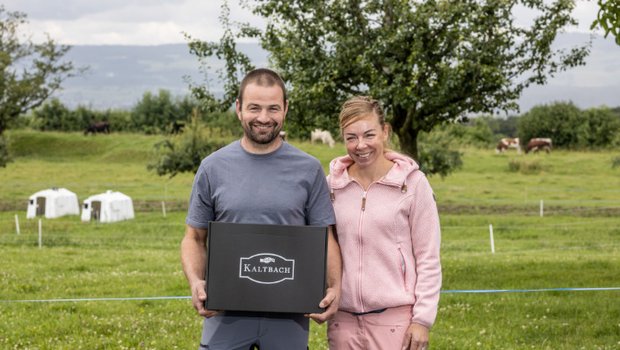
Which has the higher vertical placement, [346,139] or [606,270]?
[346,139]

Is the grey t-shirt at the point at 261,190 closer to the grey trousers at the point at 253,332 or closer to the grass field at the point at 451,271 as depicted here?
the grey trousers at the point at 253,332

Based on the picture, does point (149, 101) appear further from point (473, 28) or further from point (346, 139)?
point (346, 139)

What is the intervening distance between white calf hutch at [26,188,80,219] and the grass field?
86 cm

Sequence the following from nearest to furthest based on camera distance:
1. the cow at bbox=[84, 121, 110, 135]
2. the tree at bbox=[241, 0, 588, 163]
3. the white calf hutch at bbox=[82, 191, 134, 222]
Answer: the tree at bbox=[241, 0, 588, 163]
the white calf hutch at bbox=[82, 191, 134, 222]
the cow at bbox=[84, 121, 110, 135]

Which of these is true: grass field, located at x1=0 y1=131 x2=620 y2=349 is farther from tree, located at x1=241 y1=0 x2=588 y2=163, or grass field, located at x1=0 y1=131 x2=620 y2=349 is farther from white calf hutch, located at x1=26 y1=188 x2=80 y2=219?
tree, located at x1=241 y1=0 x2=588 y2=163

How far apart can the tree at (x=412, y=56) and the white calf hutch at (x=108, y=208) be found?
61.3 feet

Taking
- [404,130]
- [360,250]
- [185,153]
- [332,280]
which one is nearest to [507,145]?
[185,153]

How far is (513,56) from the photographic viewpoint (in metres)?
16.4

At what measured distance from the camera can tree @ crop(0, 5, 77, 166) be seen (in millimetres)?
53562

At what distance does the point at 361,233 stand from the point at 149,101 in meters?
83.3

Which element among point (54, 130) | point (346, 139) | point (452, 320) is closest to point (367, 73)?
point (452, 320)

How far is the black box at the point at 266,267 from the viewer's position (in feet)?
15.4

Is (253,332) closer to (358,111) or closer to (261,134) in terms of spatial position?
(261,134)

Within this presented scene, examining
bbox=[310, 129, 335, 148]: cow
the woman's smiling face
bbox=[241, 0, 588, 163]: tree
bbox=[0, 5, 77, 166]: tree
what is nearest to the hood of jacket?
the woman's smiling face
